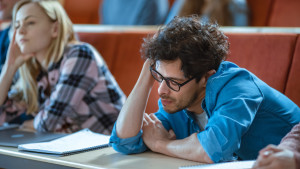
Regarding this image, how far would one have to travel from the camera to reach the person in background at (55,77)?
5.43 feet

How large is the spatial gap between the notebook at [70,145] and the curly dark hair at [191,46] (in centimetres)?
32

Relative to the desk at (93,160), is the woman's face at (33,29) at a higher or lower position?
higher

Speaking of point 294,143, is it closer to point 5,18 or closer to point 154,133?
point 154,133

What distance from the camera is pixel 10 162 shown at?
1.17m

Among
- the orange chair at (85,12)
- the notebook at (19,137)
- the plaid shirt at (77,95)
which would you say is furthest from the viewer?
the orange chair at (85,12)

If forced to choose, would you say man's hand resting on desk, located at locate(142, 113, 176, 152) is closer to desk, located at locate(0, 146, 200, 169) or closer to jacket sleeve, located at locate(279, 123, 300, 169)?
desk, located at locate(0, 146, 200, 169)

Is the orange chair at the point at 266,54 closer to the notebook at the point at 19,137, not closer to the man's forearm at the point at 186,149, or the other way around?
the man's forearm at the point at 186,149

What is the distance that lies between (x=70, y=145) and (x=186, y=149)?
Result: 1.23ft

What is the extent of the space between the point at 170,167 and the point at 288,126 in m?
0.35

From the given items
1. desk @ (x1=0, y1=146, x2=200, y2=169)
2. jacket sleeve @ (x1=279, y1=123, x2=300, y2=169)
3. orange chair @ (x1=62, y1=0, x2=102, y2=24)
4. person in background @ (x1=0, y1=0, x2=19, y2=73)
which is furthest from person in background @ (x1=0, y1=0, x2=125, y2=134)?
orange chair @ (x1=62, y1=0, x2=102, y2=24)

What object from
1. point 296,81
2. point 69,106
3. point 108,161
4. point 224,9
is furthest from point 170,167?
point 224,9

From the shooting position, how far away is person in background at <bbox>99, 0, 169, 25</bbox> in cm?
254

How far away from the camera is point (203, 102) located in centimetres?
112

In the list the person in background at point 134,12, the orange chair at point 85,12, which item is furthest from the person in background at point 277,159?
the orange chair at point 85,12
